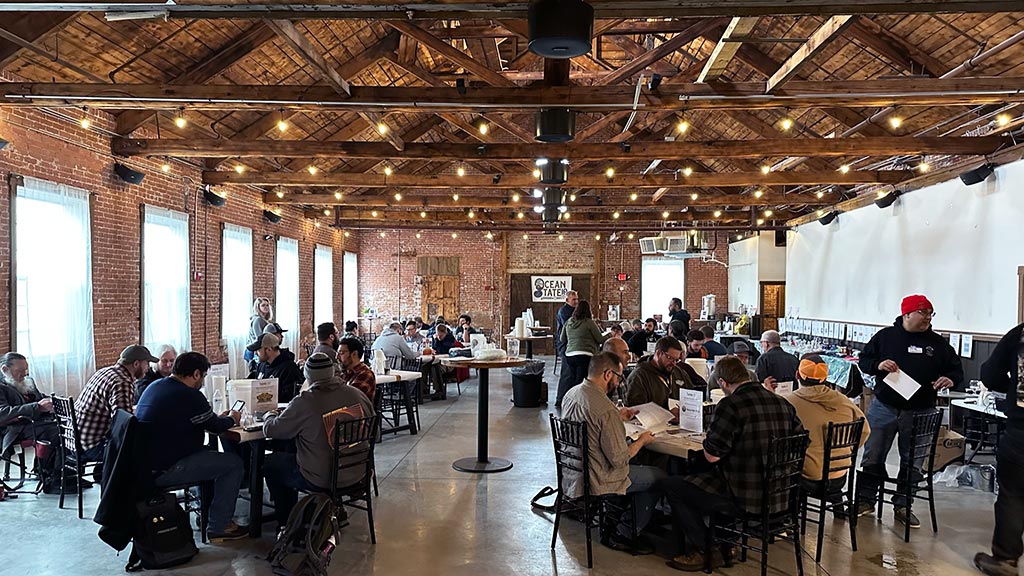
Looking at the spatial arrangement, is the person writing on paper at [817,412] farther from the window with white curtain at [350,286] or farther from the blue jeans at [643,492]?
the window with white curtain at [350,286]

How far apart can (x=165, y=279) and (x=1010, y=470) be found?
966cm

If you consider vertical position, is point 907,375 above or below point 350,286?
below

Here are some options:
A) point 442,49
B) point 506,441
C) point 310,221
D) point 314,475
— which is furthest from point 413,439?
point 310,221

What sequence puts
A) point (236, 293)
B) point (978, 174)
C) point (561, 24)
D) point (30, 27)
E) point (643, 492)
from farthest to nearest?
point (236, 293), point (978, 174), point (30, 27), point (643, 492), point (561, 24)

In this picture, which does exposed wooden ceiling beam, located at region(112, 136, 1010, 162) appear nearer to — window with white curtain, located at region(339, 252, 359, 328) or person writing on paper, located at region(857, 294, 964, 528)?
person writing on paper, located at region(857, 294, 964, 528)

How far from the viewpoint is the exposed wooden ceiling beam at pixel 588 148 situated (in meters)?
8.44

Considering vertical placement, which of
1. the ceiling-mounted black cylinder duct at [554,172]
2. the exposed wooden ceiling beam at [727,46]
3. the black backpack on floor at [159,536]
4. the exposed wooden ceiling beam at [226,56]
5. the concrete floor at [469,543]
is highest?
the exposed wooden ceiling beam at [226,56]

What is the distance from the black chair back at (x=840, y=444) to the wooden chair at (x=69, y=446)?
5.05 meters

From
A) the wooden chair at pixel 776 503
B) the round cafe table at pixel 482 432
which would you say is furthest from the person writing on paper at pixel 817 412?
the round cafe table at pixel 482 432

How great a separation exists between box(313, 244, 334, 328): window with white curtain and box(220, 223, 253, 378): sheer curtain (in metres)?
3.85

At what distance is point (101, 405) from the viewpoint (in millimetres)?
5066

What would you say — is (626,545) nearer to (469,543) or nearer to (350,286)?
(469,543)

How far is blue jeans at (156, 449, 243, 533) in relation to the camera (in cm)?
444

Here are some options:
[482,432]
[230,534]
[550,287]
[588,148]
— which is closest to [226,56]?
[588,148]
